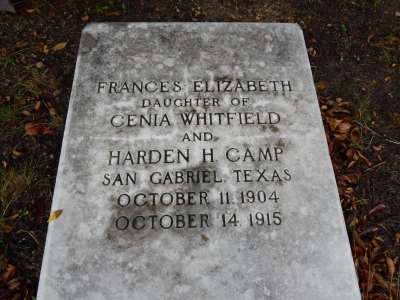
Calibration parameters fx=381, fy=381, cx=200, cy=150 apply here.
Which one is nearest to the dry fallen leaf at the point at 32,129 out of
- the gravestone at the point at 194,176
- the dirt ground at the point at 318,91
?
the dirt ground at the point at 318,91

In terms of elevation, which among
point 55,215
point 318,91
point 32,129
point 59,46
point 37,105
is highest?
point 59,46

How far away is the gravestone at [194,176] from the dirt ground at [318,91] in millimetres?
685

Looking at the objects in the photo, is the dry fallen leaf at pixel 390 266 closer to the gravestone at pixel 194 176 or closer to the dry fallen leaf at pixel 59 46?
the gravestone at pixel 194 176

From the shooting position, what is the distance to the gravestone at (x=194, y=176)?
200cm

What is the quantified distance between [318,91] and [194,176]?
1.65 meters

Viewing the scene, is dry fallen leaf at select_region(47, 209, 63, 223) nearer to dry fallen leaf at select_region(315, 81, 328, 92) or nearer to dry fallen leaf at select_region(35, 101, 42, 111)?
dry fallen leaf at select_region(35, 101, 42, 111)

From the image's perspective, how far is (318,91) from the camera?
10.8 ft

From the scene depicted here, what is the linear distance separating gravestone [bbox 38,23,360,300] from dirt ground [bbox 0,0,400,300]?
685 mm

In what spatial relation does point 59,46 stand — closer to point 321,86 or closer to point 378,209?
point 321,86

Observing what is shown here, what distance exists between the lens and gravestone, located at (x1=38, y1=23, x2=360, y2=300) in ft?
6.57

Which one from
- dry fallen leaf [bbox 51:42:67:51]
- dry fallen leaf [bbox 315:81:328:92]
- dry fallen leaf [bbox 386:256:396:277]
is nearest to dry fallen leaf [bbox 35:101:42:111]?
dry fallen leaf [bbox 51:42:67:51]

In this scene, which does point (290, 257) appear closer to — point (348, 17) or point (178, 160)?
point (178, 160)

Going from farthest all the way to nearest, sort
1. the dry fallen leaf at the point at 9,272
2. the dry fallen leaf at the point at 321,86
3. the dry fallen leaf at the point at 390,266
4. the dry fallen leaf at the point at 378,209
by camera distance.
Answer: the dry fallen leaf at the point at 321,86 → the dry fallen leaf at the point at 378,209 → the dry fallen leaf at the point at 390,266 → the dry fallen leaf at the point at 9,272

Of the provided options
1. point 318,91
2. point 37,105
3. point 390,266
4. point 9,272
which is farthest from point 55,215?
point 318,91
